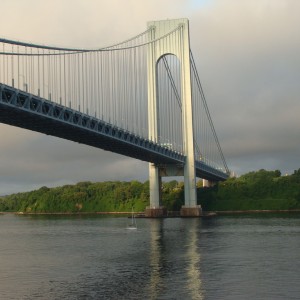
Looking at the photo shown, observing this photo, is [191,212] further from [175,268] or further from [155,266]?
[175,268]

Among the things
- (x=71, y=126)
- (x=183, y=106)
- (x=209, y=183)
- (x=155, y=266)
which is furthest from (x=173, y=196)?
(x=155, y=266)

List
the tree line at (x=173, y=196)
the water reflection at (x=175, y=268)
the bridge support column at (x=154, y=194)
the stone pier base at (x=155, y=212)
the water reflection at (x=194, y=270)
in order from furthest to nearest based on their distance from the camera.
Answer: the tree line at (x=173, y=196), the bridge support column at (x=154, y=194), the stone pier base at (x=155, y=212), the water reflection at (x=175, y=268), the water reflection at (x=194, y=270)

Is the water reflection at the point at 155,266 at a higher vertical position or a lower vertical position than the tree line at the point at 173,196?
lower

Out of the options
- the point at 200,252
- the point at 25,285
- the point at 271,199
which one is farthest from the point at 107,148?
the point at 271,199

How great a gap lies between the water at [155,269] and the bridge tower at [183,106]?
35.0 meters

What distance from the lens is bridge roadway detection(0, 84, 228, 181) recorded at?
42.2 meters

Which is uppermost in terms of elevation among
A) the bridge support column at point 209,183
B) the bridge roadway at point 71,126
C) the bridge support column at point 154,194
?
the bridge roadway at point 71,126

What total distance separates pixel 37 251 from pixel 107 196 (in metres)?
90.3

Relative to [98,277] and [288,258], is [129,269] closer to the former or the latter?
[98,277]

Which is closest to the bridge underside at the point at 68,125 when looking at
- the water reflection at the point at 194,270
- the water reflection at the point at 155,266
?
the water reflection at the point at 155,266

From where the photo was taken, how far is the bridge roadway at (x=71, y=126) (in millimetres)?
42219

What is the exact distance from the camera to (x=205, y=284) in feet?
74.0

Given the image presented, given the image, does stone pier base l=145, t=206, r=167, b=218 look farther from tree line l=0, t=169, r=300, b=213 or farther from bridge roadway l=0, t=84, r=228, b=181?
tree line l=0, t=169, r=300, b=213

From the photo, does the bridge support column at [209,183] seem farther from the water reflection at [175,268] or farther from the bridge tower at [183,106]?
the water reflection at [175,268]
